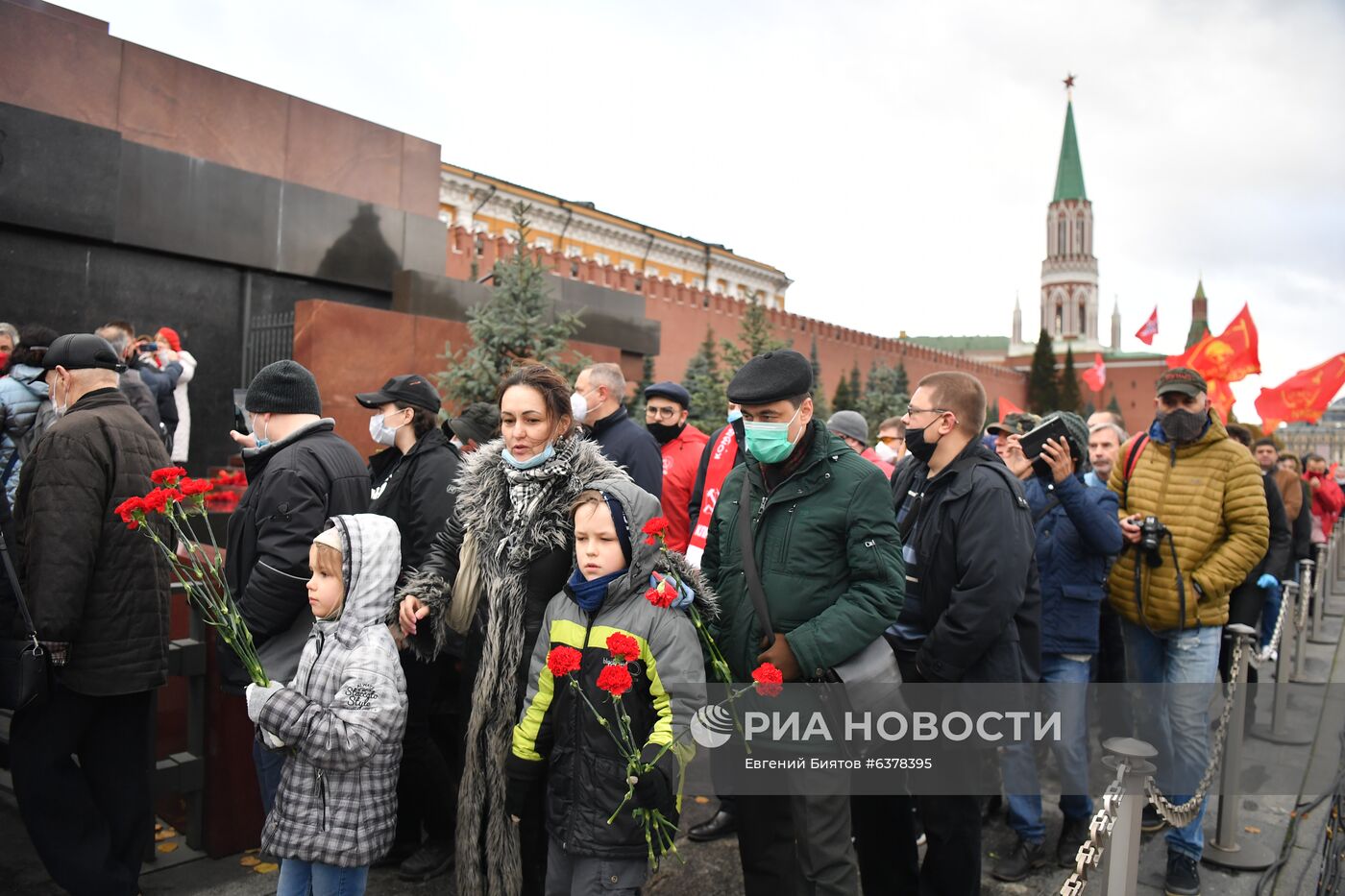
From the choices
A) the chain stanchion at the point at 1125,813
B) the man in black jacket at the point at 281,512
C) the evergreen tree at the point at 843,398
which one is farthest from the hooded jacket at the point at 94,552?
the evergreen tree at the point at 843,398

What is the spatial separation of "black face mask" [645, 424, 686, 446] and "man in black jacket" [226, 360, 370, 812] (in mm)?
1985

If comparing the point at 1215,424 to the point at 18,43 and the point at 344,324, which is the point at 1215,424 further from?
the point at 18,43

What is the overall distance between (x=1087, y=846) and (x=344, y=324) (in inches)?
338

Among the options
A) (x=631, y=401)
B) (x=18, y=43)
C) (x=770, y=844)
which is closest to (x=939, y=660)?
(x=770, y=844)

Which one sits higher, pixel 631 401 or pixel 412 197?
pixel 412 197

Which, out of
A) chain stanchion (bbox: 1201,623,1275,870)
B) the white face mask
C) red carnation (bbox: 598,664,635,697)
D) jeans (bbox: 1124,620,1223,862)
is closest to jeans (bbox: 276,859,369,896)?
red carnation (bbox: 598,664,635,697)

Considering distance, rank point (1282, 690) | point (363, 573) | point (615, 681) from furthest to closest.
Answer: point (1282, 690)
point (363, 573)
point (615, 681)

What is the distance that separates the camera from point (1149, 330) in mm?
23734

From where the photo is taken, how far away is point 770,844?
9.07 feet

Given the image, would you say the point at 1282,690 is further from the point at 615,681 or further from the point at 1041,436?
the point at 615,681

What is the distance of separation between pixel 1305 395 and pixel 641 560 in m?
12.8

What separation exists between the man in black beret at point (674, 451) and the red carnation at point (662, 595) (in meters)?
2.55

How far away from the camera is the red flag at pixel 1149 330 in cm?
2294

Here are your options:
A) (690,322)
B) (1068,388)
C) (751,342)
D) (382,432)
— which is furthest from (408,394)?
(1068,388)
